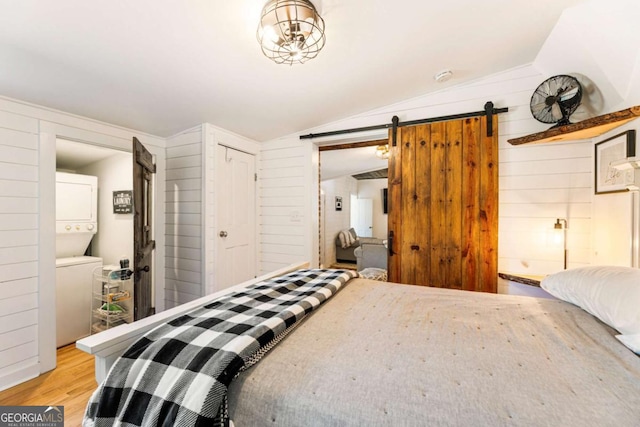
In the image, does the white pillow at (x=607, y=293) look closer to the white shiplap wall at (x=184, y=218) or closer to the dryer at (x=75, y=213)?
the white shiplap wall at (x=184, y=218)

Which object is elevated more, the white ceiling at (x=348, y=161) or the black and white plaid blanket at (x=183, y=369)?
the white ceiling at (x=348, y=161)

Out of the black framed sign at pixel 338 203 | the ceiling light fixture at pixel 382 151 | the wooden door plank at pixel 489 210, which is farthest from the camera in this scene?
the black framed sign at pixel 338 203

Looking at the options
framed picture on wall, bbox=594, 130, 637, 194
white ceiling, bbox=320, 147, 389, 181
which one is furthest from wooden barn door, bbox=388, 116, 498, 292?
white ceiling, bbox=320, 147, 389, 181

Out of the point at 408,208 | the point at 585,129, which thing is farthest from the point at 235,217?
the point at 585,129

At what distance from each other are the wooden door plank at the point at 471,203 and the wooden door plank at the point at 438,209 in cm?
18

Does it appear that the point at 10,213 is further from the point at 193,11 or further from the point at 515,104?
the point at 515,104

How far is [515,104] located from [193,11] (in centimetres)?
Answer: 265

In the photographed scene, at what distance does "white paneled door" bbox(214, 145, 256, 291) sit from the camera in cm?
298

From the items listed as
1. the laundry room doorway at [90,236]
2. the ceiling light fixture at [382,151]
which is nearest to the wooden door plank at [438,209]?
the ceiling light fixture at [382,151]

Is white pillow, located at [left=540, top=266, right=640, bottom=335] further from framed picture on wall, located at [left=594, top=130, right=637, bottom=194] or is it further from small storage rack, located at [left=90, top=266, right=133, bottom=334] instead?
small storage rack, located at [left=90, top=266, right=133, bottom=334]

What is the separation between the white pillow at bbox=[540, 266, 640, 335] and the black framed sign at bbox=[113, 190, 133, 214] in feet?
13.3

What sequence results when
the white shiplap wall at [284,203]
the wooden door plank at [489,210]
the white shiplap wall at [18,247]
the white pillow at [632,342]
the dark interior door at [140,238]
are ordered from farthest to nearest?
the white shiplap wall at [284,203], the wooden door plank at [489,210], the dark interior door at [140,238], the white shiplap wall at [18,247], the white pillow at [632,342]

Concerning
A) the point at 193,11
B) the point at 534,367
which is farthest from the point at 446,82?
the point at 534,367

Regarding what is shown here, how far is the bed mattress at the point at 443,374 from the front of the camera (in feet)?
2.29
